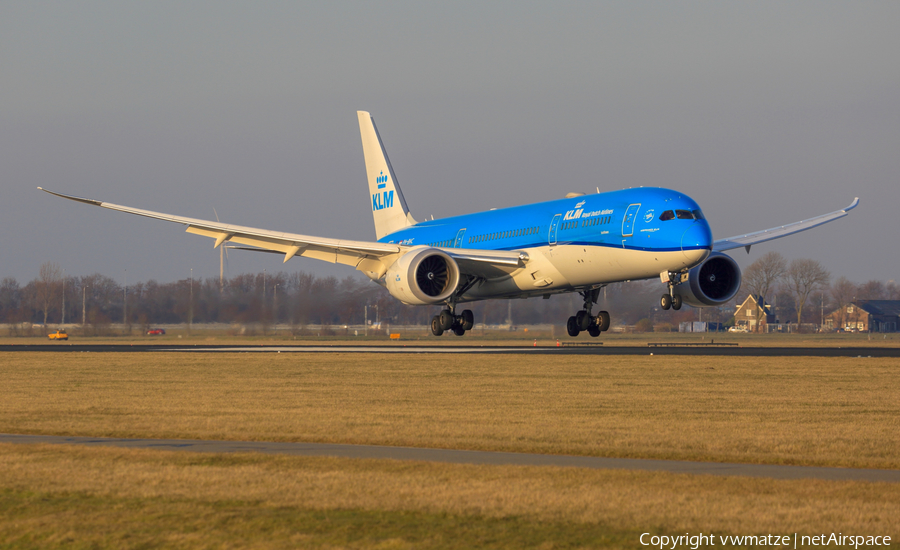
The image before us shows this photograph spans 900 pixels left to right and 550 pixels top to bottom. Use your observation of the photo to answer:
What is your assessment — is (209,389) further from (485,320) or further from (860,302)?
(860,302)

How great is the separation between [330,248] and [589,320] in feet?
44.6

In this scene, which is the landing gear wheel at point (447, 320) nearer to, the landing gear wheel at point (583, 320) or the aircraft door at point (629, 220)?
the landing gear wheel at point (583, 320)

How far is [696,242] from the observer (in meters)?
36.9

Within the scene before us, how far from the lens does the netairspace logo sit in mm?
9398

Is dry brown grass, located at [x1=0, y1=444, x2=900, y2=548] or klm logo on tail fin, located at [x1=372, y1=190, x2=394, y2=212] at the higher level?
klm logo on tail fin, located at [x1=372, y1=190, x2=394, y2=212]

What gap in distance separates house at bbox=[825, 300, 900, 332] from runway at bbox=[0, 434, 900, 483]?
4433 inches

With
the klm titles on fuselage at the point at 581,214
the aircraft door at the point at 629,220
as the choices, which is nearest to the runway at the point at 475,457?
the aircraft door at the point at 629,220

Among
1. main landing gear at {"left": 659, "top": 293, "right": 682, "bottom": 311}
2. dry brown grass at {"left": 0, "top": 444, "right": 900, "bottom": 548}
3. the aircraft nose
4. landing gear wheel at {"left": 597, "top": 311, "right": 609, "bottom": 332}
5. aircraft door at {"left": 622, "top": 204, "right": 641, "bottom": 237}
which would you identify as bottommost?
dry brown grass at {"left": 0, "top": 444, "right": 900, "bottom": 548}

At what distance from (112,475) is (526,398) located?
13458mm

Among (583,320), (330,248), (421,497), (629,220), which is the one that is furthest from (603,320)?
(421,497)

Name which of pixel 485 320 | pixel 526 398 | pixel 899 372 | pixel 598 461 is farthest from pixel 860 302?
pixel 598 461

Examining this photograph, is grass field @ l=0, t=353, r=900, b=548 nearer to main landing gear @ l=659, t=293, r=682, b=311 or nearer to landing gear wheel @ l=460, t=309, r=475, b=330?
main landing gear @ l=659, t=293, r=682, b=311

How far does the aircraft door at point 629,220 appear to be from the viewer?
38656 mm

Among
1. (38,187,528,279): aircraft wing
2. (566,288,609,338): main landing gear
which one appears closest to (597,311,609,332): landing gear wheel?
(566,288,609,338): main landing gear
